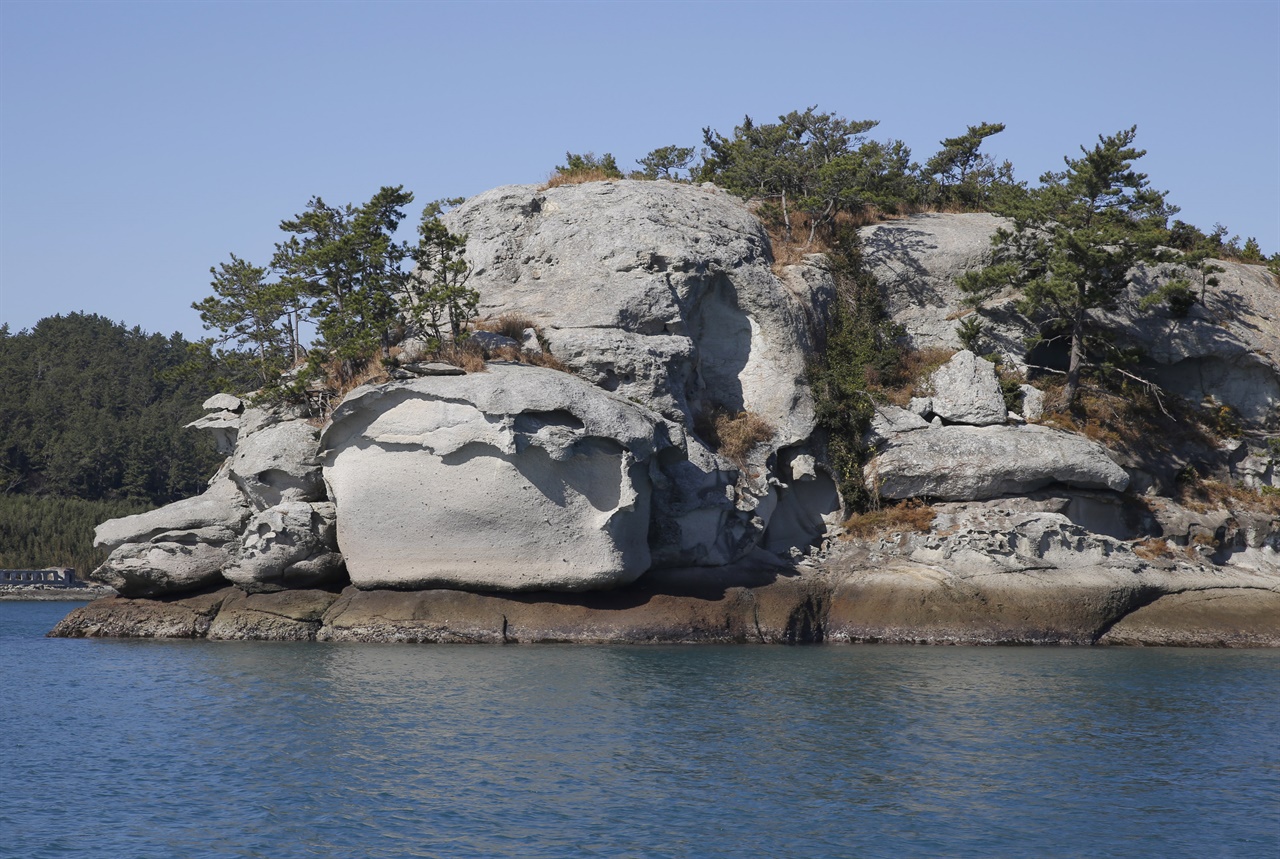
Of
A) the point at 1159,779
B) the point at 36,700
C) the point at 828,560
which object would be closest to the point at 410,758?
the point at 36,700

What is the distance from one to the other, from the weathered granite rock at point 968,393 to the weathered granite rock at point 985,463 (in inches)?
19.1

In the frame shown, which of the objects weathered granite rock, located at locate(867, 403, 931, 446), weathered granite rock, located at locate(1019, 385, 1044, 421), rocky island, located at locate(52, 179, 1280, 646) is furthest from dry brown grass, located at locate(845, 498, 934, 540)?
weathered granite rock, located at locate(1019, 385, 1044, 421)

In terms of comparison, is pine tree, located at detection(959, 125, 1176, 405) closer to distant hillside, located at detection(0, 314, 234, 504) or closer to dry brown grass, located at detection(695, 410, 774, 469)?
dry brown grass, located at detection(695, 410, 774, 469)

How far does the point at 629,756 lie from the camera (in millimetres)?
19578

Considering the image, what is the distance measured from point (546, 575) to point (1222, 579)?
19.2 metres

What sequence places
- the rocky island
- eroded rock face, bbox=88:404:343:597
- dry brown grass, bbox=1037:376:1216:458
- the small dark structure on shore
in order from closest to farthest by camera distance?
the rocky island → eroded rock face, bbox=88:404:343:597 → dry brown grass, bbox=1037:376:1216:458 → the small dark structure on shore

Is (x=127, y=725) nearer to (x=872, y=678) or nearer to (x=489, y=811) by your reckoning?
(x=489, y=811)

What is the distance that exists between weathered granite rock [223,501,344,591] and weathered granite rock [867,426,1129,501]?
52.8 ft

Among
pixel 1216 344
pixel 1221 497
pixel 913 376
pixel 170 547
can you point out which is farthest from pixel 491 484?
pixel 1216 344

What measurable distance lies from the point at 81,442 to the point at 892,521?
69256mm

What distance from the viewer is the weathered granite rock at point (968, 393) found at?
3838 centimetres

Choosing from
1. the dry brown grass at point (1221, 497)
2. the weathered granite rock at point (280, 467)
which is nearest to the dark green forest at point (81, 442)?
the weathered granite rock at point (280, 467)

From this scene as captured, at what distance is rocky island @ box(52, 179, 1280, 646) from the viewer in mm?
31703

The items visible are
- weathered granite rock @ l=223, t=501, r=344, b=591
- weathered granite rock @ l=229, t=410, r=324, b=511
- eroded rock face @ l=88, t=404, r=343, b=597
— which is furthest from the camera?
weathered granite rock @ l=229, t=410, r=324, b=511
